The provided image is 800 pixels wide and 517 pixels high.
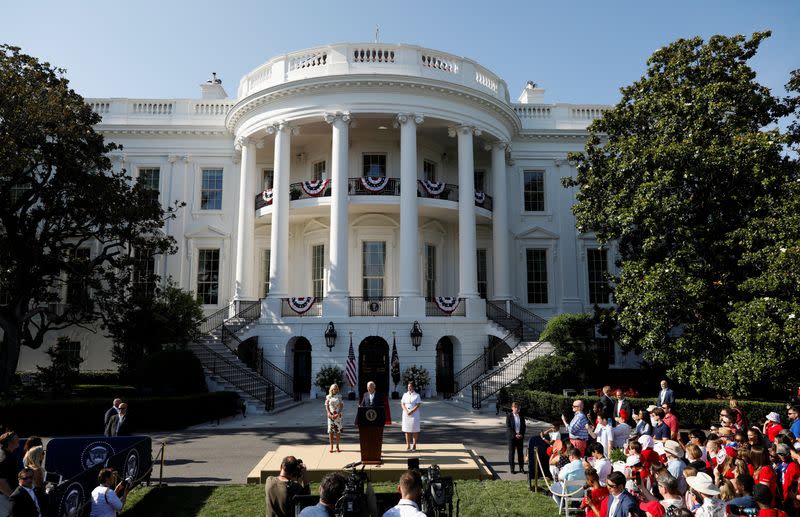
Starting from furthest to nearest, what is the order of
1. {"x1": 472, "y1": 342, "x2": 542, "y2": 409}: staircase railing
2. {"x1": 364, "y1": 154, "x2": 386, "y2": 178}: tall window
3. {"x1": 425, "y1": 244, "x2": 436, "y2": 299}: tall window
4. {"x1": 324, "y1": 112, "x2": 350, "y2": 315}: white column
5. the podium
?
{"x1": 425, "y1": 244, "x2": 436, "y2": 299}: tall window
{"x1": 364, "y1": 154, "x2": 386, "y2": 178}: tall window
{"x1": 324, "y1": 112, "x2": 350, "y2": 315}: white column
{"x1": 472, "y1": 342, "x2": 542, "y2": 409}: staircase railing
the podium

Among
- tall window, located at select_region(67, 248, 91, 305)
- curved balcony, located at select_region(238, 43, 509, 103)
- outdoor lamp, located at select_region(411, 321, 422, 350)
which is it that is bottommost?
outdoor lamp, located at select_region(411, 321, 422, 350)

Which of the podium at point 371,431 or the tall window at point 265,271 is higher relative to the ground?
the tall window at point 265,271

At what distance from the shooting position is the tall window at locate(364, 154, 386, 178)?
84.8ft

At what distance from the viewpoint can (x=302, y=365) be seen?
947 inches

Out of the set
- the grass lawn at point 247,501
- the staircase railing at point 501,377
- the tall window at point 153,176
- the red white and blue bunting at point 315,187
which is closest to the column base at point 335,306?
the red white and blue bunting at point 315,187

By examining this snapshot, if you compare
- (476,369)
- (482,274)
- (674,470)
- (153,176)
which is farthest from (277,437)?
(153,176)

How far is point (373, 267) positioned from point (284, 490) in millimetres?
19941

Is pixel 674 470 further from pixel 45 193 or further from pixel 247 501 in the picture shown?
pixel 45 193

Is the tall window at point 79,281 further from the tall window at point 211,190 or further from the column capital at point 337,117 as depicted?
the column capital at point 337,117

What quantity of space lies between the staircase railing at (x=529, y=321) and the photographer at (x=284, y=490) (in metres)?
18.7

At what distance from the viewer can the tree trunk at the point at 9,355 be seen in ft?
60.4

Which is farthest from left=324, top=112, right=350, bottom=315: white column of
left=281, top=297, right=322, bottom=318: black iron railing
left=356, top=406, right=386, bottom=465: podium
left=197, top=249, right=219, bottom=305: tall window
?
left=356, top=406, right=386, bottom=465: podium

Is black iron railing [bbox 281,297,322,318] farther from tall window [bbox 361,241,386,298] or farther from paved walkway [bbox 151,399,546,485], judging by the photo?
paved walkway [bbox 151,399,546,485]

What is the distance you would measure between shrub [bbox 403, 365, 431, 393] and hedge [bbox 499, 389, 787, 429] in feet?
14.5
